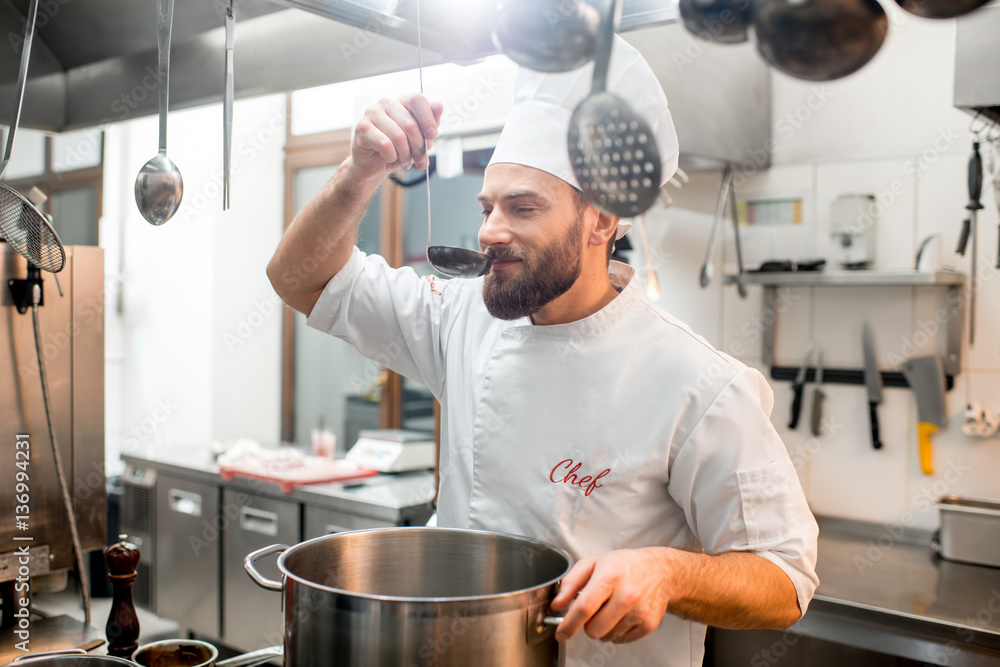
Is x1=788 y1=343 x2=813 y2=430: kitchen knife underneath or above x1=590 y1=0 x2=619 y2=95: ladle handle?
underneath

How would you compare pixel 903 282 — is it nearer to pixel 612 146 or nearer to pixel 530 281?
pixel 530 281

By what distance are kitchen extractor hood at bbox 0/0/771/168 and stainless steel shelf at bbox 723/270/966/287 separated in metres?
0.35

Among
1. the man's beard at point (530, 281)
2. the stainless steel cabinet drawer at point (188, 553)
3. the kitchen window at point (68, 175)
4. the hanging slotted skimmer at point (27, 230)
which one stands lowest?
the stainless steel cabinet drawer at point (188, 553)

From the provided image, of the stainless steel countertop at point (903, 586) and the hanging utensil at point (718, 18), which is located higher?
the hanging utensil at point (718, 18)

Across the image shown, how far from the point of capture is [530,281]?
108 cm

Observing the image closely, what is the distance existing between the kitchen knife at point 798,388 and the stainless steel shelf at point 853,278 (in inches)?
8.2

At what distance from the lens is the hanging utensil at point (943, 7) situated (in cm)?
46

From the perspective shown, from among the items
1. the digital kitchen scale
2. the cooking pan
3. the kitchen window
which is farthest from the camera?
the kitchen window

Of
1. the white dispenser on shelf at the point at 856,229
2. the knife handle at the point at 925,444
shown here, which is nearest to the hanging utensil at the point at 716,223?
the white dispenser on shelf at the point at 856,229

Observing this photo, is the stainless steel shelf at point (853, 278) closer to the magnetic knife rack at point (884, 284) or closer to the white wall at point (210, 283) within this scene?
the magnetic knife rack at point (884, 284)

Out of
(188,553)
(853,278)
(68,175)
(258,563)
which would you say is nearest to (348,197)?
A: (853,278)

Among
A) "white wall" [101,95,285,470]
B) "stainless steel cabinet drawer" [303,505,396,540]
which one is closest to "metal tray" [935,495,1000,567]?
"stainless steel cabinet drawer" [303,505,396,540]

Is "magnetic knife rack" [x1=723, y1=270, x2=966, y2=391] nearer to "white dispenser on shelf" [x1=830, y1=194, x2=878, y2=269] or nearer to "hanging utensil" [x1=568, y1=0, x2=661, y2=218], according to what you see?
"white dispenser on shelf" [x1=830, y1=194, x2=878, y2=269]

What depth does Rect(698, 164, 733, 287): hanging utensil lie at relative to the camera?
92.4 inches
